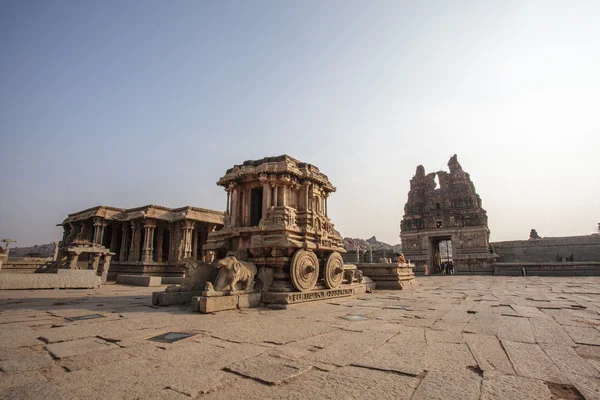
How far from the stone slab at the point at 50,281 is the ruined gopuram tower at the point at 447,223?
2937 cm

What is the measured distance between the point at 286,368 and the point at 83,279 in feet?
47.2

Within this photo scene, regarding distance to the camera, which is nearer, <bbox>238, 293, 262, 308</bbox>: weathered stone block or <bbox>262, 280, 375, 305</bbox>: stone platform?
<bbox>238, 293, 262, 308</bbox>: weathered stone block

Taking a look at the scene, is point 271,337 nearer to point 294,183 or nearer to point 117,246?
point 294,183

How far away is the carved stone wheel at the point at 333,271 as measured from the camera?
9406 millimetres

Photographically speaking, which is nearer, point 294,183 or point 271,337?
point 271,337

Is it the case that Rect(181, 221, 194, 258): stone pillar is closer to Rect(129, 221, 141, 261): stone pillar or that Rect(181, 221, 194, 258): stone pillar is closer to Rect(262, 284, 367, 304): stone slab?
Rect(129, 221, 141, 261): stone pillar

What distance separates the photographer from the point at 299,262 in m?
8.41

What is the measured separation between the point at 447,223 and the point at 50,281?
1469 inches

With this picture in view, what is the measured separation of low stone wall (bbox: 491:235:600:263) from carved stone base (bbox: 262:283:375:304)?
3001 cm

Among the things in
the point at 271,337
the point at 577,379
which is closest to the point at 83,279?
the point at 271,337

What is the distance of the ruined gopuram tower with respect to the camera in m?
32.8

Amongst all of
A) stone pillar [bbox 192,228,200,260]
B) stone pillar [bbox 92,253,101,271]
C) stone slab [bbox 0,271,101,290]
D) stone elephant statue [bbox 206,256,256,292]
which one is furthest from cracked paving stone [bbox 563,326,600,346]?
stone pillar [bbox 192,228,200,260]

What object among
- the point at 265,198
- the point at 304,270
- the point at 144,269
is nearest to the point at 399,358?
the point at 304,270

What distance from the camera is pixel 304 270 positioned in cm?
854
